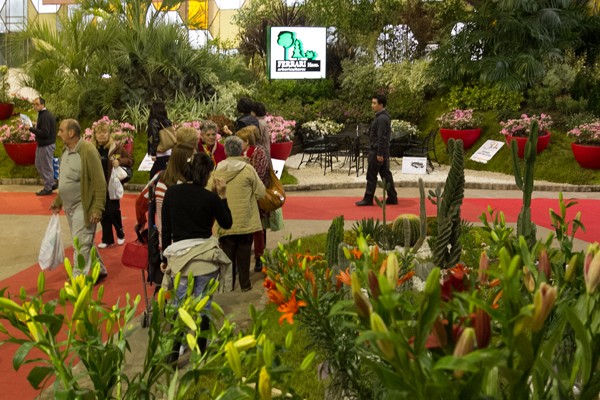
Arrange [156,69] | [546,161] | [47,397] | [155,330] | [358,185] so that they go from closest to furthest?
[155,330], [47,397], [358,185], [546,161], [156,69]

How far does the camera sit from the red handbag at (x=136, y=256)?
→ 5570 millimetres

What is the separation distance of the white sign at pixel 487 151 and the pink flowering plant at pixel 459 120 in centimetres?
56

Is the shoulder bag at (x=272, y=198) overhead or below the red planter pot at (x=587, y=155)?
below

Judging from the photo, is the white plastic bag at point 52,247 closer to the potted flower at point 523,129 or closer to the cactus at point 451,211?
the cactus at point 451,211

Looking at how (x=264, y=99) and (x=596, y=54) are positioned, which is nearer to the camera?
(x=596, y=54)

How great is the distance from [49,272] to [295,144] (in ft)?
32.3

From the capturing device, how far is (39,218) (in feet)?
32.0

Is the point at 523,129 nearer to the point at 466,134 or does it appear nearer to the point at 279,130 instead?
the point at 466,134

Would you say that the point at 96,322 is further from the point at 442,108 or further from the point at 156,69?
the point at 442,108

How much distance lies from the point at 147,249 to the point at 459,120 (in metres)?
10.4

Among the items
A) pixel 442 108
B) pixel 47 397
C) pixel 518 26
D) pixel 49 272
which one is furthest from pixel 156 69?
pixel 47 397

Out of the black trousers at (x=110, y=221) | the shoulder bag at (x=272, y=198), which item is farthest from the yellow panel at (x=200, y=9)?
the shoulder bag at (x=272, y=198)

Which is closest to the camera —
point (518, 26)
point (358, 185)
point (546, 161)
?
point (358, 185)

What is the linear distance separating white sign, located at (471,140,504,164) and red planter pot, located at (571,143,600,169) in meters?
1.57
